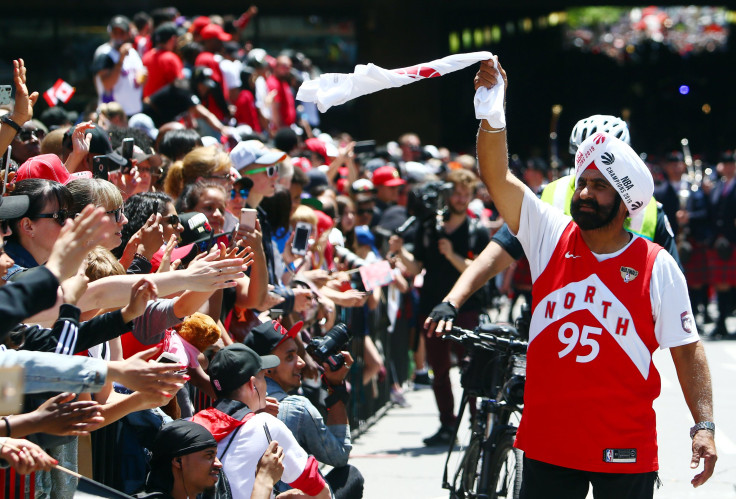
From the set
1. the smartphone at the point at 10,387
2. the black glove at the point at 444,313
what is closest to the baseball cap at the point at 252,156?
the black glove at the point at 444,313

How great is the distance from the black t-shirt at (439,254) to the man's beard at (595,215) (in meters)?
5.23

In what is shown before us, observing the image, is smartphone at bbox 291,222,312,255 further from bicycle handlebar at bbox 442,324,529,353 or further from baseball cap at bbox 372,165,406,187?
baseball cap at bbox 372,165,406,187

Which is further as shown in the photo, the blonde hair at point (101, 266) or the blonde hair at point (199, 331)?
the blonde hair at point (199, 331)

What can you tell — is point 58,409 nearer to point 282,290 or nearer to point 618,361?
point 618,361

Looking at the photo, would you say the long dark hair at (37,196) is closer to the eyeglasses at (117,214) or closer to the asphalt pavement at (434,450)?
the eyeglasses at (117,214)

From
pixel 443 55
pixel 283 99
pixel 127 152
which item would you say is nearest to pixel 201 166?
pixel 127 152

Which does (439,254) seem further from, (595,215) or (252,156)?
(595,215)

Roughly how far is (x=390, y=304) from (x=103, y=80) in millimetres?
3577

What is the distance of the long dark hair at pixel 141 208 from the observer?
587cm

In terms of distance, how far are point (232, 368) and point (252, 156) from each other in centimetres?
264

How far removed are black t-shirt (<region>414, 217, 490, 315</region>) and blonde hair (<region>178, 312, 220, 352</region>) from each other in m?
4.24

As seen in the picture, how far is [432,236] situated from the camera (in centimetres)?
988

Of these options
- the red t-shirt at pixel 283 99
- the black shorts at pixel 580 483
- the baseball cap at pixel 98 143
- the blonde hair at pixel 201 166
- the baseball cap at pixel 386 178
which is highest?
the red t-shirt at pixel 283 99

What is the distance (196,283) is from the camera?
171 inches
